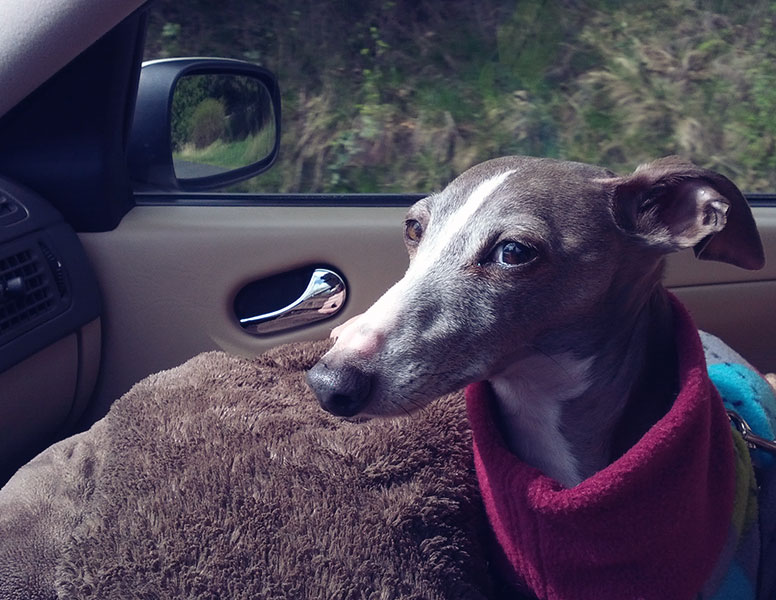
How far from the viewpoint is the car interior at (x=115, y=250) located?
5.87 ft

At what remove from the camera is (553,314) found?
1687 millimetres

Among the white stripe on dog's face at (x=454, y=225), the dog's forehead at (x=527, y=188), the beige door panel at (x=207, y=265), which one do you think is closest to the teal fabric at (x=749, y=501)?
the dog's forehead at (x=527, y=188)

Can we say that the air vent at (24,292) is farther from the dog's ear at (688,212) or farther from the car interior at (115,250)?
the dog's ear at (688,212)

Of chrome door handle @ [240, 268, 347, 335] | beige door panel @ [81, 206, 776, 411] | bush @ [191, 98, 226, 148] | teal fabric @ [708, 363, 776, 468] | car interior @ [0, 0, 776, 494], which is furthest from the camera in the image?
bush @ [191, 98, 226, 148]

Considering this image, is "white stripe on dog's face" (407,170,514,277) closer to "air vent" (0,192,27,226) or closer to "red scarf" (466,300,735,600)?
"red scarf" (466,300,735,600)

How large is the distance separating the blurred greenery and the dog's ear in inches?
40.1

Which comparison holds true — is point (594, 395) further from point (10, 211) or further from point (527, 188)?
point (10, 211)

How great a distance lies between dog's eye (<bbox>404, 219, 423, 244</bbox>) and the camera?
1887 millimetres

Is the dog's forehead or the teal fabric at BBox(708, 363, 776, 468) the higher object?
the dog's forehead

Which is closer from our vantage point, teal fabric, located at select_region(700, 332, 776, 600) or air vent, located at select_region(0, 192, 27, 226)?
teal fabric, located at select_region(700, 332, 776, 600)

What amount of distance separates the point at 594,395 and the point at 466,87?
1.45 meters

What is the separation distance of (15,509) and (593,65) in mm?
2319

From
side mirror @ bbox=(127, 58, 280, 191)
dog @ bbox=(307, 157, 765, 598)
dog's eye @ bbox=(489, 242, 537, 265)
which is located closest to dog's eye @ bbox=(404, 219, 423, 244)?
dog @ bbox=(307, 157, 765, 598)

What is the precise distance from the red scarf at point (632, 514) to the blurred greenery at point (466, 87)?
50.7 inches
